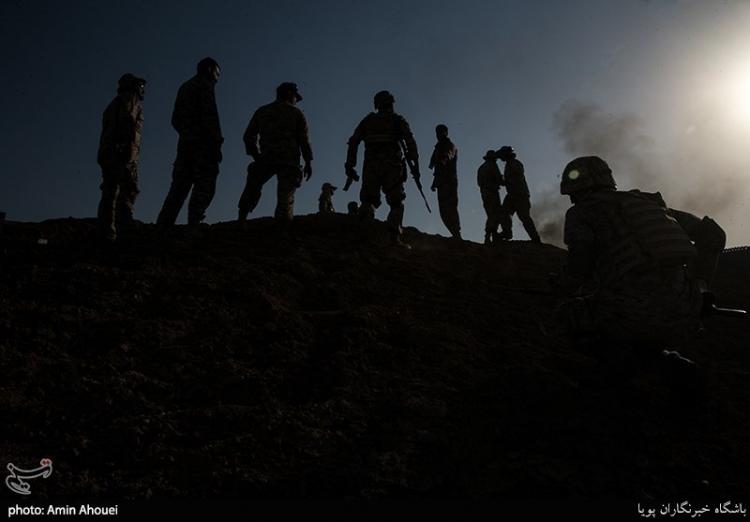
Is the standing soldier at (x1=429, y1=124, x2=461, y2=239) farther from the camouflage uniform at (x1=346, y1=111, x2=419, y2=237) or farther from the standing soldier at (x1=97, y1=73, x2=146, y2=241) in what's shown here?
the standing soldier at (x1=97, y1=73, x2=146, y2=241)

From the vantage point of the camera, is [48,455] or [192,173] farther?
[192,173]

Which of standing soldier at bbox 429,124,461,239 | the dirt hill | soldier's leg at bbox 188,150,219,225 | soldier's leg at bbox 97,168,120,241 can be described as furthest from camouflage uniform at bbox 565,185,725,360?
standing soldier at bbox 429,124,461,239

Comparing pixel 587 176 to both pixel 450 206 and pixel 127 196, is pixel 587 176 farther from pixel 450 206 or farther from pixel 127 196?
pixel 450 206

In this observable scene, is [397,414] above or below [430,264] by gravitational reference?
below

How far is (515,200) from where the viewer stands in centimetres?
1101

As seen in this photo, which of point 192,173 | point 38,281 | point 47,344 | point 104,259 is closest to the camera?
point 47,344

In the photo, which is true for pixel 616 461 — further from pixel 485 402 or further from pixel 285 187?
pixel 285 187

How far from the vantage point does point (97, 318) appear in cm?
350

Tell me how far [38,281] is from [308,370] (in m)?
2.51

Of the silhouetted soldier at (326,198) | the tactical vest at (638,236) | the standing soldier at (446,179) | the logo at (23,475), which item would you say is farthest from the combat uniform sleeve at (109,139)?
the silhouetted soldier at (326,198)

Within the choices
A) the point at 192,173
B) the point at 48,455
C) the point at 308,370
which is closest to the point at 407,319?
the point at 308,370

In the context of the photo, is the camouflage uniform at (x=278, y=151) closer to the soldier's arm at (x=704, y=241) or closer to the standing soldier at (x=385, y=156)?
the standing soldier at (x=385, y=156)

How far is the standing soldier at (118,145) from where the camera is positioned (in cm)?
569

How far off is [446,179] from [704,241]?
7.61 meters
